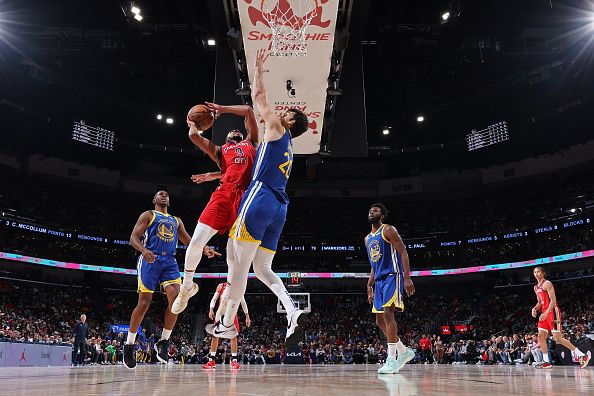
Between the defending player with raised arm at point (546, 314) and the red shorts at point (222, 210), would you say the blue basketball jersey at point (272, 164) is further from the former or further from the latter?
the defending player with raised arm at point (546, 314)

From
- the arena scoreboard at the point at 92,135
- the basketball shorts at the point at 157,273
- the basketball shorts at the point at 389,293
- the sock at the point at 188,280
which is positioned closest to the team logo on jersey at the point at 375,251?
the basketball shorts at the point at 389,293

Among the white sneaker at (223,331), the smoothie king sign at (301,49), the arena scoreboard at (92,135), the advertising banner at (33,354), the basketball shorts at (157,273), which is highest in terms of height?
the arena scoreboard at (92,135)

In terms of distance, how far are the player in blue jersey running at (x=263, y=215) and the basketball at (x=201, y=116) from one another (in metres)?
0.99

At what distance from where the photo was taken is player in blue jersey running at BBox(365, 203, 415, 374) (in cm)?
602

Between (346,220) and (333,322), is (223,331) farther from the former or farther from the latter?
(346,220)

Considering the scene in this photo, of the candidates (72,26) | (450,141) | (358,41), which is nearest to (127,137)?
(72,26)

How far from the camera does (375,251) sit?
20.8 ft

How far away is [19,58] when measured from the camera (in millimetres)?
20438

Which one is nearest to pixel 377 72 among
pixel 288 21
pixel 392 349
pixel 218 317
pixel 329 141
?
pixel 329 141

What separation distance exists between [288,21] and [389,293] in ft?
13.8

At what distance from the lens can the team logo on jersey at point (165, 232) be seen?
21.9 feet

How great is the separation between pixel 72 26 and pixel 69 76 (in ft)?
24.1

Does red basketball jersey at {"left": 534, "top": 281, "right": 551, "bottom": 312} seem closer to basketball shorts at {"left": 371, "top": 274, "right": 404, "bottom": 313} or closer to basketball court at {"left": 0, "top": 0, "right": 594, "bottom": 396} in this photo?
basketball court at {"left": 0, "top": 0, "right": 594, "bottom": 396}

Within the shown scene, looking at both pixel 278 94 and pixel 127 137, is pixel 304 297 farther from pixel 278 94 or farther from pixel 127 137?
pixel 278 94
